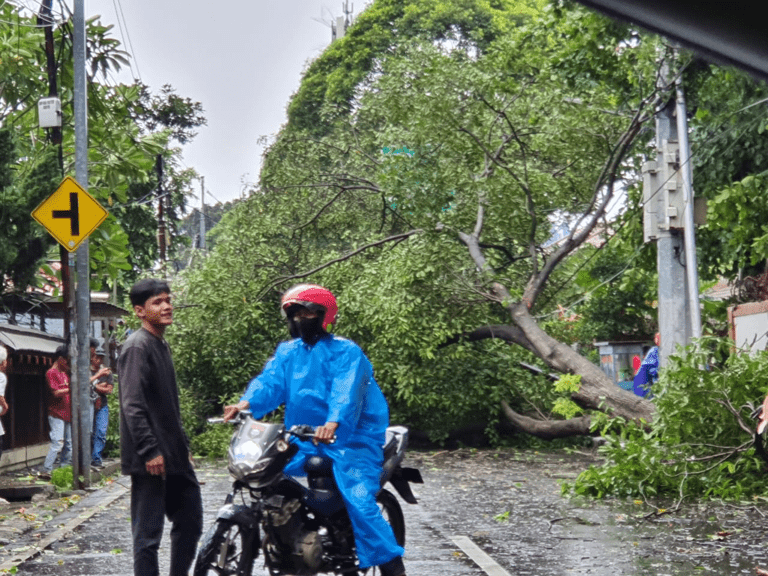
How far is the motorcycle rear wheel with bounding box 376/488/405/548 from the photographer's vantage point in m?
6.53

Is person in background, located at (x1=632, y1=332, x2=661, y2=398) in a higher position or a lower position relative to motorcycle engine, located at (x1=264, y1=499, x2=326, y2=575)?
higher

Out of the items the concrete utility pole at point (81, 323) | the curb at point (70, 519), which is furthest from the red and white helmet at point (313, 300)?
the concrete utility pole at point (81, 323)

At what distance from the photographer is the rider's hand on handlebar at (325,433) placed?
5.66 m

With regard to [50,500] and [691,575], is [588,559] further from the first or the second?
[50,500]

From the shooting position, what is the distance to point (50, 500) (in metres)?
13.2

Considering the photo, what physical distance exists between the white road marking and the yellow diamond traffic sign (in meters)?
7.02

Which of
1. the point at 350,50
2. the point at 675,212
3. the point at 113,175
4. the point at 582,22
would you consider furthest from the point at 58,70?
the point at 350,50

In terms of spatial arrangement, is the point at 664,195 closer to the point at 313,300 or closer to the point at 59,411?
the point at 59,411

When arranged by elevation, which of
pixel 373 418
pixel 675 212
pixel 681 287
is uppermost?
pixel 675 212

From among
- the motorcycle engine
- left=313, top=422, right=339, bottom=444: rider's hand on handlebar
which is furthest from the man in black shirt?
left=313, top=422, right=339, bottom=444: rider's hand on handlebar

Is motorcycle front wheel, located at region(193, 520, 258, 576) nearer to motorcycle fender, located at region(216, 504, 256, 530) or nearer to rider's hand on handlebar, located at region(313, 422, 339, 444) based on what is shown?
motorcycle fender, located at region(216, 504, 256, 530)

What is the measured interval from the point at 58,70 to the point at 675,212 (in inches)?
366

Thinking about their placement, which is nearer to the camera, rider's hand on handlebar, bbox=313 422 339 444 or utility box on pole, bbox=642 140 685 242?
rider's hand on handlebar, bbox=313 422 339 444

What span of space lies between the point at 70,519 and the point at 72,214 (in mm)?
4561
